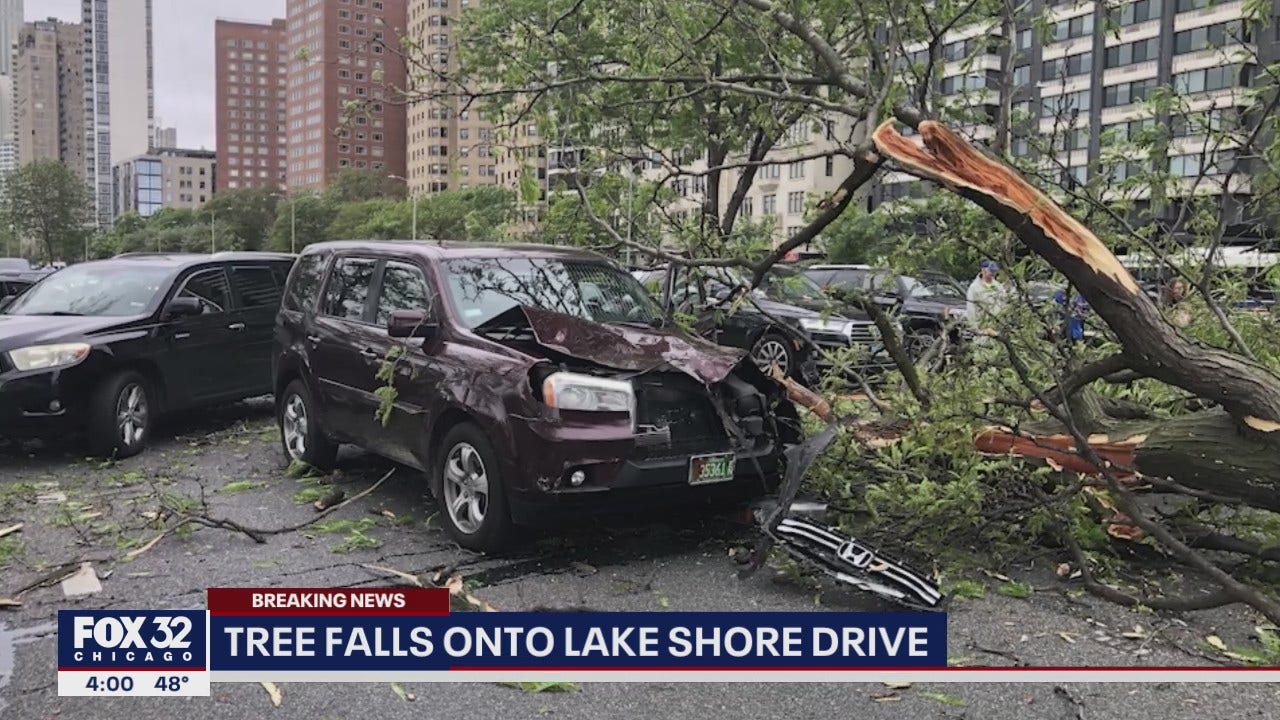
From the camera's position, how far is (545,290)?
6328 millimetres

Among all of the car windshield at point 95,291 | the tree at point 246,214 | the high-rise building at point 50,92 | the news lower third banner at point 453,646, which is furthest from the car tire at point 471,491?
the high-rise building at point 50,92

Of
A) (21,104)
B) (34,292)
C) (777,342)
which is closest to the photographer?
(34,292)

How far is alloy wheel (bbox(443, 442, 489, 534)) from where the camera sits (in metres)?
5.33

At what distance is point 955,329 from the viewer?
22.3 ft

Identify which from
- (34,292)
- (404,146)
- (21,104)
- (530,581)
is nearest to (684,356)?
(530,581)

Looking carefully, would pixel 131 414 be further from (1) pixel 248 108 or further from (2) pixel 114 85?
(1) pixel 248 108

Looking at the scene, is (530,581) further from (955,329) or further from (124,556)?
(955,329)

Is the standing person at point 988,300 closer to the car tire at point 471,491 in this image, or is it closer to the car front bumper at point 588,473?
the car front bumper at point 588,473

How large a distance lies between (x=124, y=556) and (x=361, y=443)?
64.2 inches

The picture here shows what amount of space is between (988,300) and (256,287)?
6825 mm

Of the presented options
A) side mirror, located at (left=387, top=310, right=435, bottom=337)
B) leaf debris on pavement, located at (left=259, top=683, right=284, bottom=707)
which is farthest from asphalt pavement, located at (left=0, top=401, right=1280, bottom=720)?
side mirror, located at (left=387, top=310, right=435, bottom=337)

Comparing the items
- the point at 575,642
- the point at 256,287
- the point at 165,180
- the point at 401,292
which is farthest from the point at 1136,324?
the point at 165,180

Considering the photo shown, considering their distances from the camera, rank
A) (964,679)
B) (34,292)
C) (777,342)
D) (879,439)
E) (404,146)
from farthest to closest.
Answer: (404,146)
(777,342)
(34,292)
(879,439)
(964,679)

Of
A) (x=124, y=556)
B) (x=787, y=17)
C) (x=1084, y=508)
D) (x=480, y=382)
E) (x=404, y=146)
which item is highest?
(x=404, y=146)
